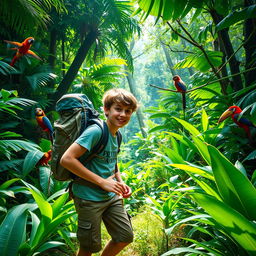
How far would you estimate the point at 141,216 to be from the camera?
126 inches

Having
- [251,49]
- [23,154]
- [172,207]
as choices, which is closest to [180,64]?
[251,49]

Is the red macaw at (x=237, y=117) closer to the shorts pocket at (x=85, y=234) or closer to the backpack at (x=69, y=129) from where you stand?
the backpack at (x=69, y=129)

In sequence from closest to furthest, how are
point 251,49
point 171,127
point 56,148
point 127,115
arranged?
point 56,148, point 127,115, point 251,49, point 171,127

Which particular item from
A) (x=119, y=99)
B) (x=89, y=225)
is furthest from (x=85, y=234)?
(x=119, y=99)

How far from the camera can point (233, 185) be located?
117 cm

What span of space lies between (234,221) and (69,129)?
3.47 feet

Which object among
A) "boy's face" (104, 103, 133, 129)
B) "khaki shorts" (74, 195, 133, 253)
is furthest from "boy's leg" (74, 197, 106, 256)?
"boy's face" (104, 103, 133, 129)

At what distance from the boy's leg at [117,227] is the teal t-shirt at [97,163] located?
0.11 meters

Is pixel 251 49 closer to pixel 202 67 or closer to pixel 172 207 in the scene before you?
pixel 202 67

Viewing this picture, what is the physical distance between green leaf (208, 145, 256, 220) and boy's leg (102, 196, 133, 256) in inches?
27.8

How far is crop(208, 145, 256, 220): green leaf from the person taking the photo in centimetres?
113

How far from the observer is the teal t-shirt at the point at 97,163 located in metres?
1.33

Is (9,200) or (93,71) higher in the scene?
(93,71)

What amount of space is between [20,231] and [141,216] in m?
2.01
